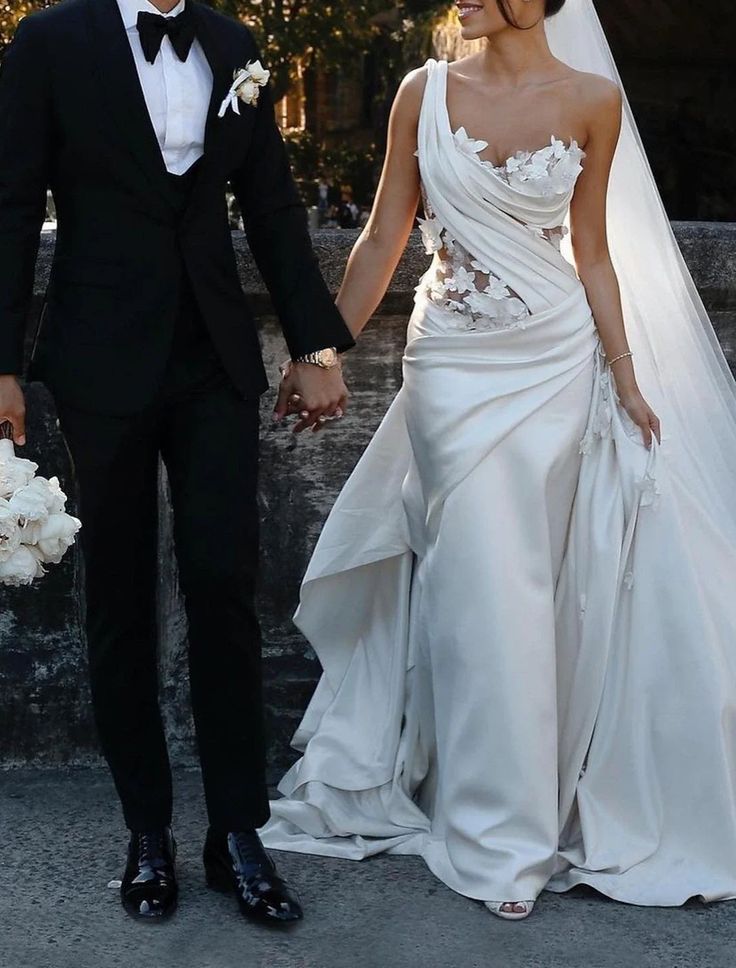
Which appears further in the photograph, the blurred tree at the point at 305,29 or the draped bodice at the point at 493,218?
the blurred tree at the point at 305,29

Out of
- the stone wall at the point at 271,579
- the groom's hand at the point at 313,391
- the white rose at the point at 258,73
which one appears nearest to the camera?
the white rose at the point at 258,73

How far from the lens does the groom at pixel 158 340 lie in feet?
10.1

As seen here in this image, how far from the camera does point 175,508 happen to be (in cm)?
329

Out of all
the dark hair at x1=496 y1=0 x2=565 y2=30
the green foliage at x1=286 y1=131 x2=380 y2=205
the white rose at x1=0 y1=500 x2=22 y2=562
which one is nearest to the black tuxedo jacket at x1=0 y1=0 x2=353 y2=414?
the white rose at x1=0 y1=500 x2=22 y2=562

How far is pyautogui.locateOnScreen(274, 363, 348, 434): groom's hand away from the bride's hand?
2.34ft

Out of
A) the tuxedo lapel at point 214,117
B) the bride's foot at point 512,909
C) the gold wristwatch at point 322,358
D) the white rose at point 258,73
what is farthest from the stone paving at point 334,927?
the white rose at point 258,73

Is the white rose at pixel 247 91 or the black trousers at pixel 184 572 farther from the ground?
the white rose at pixel 247 91

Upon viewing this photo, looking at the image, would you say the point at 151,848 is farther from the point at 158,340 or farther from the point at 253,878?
the point at 158,340

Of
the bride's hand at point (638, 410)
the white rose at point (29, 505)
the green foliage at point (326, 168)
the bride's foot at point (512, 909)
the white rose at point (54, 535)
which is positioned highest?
the white rose at point (29, 505)

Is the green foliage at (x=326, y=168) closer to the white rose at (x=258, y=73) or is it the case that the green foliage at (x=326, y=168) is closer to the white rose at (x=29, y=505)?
the white rose at (x=258, y=73)

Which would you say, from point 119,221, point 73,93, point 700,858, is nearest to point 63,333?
point 119,221

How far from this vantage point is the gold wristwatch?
3.38 m

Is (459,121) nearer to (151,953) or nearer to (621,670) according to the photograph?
(621,670)

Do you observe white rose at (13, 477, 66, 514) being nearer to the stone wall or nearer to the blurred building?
the stone wall
